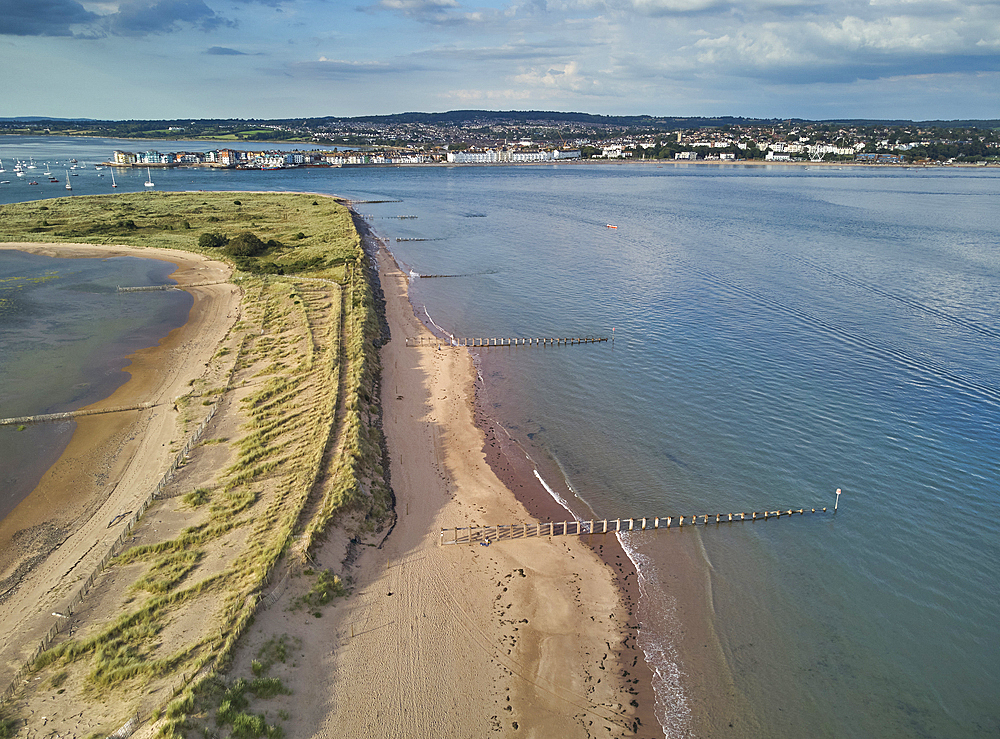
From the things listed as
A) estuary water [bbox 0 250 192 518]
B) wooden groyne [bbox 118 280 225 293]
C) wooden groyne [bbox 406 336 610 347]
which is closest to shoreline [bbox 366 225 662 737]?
wooden groyne [bbox 406 336 610 347]

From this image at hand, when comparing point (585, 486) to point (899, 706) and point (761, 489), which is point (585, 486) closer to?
point (761, 489)

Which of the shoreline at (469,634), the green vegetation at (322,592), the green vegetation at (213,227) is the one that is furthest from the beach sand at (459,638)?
the green vegetation at (213,227)

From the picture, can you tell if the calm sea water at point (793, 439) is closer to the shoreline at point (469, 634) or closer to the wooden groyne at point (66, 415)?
the shoreline at point (469, 634)

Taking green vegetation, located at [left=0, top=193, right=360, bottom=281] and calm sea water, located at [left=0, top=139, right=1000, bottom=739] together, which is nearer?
calm sea water, located at [left=0, top=139, right=1000, bottom=739]

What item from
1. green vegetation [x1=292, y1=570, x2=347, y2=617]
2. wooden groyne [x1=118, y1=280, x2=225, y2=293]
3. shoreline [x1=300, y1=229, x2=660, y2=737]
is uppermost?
wooden groyne [x1=118, y1=280, x2=225, y2=293]

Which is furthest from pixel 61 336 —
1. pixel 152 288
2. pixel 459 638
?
pixel 459 638

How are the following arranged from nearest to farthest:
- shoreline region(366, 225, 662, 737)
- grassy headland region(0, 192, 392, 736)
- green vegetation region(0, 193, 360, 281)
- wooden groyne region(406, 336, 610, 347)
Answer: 1. grassy headland region(0, 192, 392, 736)
2. shoreline region(366, 225, 662, 737)
3. wooden groyne region(406, 336, 610, 347)
4. green vegetation region(0, 193, 360, 281)

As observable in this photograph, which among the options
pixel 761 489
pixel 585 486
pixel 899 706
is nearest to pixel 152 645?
pixel 585 486

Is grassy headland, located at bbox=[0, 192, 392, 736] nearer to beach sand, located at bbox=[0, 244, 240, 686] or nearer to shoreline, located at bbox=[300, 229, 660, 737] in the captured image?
beach sand, located at bbox=[0, 244, 240, 686]
